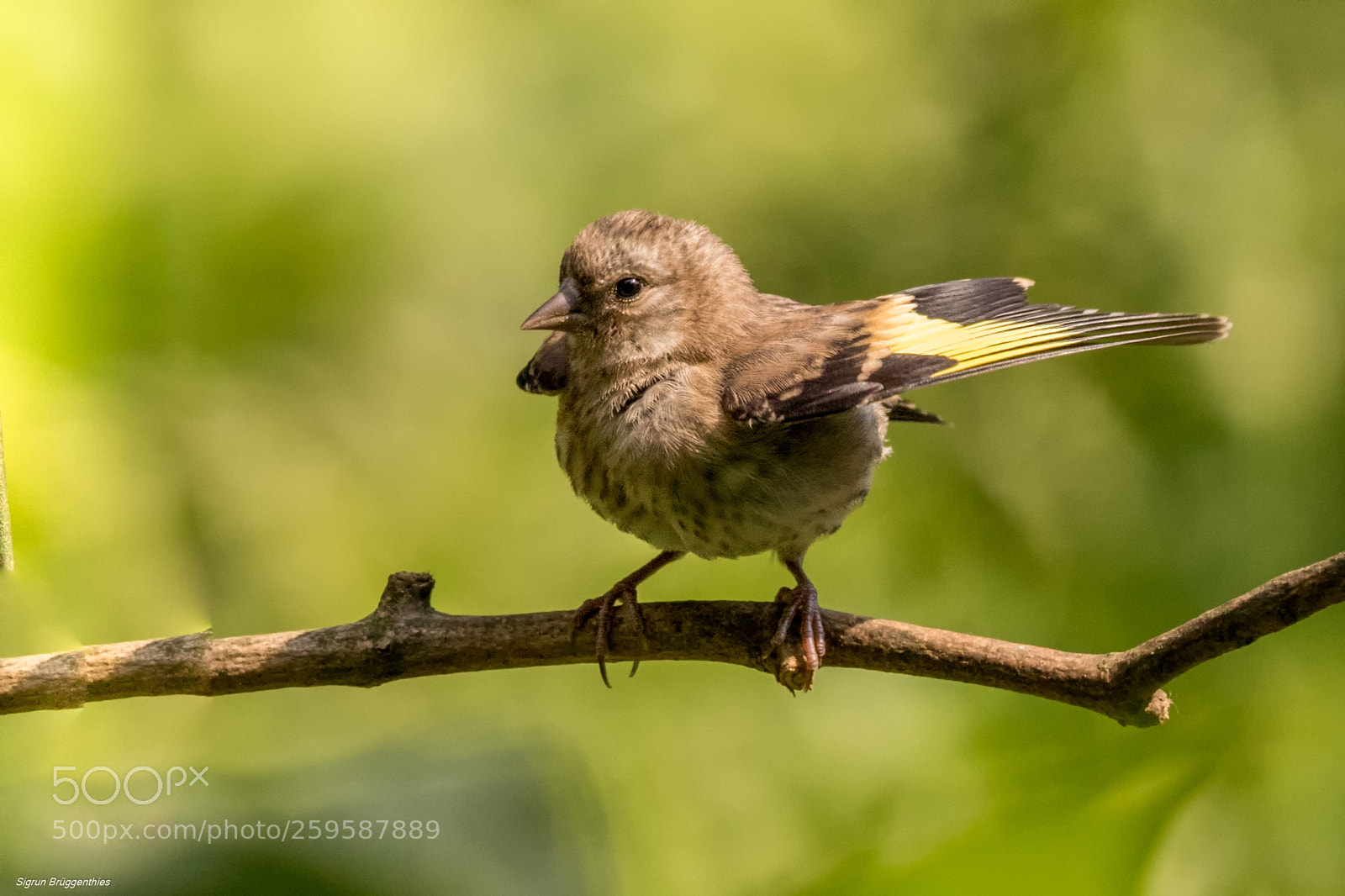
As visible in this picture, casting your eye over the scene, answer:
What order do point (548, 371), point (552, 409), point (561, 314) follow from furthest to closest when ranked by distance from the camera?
1. point (552, 409)
2. point (548, 371)
3. point (561, 314)

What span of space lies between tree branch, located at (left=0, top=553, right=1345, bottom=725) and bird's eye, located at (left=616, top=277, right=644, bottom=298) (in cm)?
40

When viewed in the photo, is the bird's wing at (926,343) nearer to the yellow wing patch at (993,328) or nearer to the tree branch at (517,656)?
the yellow wing patch at (993,328)

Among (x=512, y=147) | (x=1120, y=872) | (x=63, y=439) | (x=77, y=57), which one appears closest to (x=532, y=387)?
(x=512, y=147)

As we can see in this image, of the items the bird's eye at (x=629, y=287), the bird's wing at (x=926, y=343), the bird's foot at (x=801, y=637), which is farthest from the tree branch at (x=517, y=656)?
the bird's eye at (x=629, y=287)

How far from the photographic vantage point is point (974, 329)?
1326mm

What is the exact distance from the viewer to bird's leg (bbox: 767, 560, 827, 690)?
50.9 inches

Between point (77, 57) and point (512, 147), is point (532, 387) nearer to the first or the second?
point (512, 147)

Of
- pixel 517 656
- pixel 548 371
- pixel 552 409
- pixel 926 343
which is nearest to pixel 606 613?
pixel 517 656

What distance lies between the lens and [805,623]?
4.42ft

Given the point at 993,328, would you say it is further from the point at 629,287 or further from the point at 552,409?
the point at 552,409

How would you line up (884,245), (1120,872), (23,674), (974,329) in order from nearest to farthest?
(23,674), (974,329), (1120,872), (884,245)

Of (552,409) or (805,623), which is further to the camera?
(552,409)

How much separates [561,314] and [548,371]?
0.61 feet

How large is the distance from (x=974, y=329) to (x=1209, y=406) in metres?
0.61
